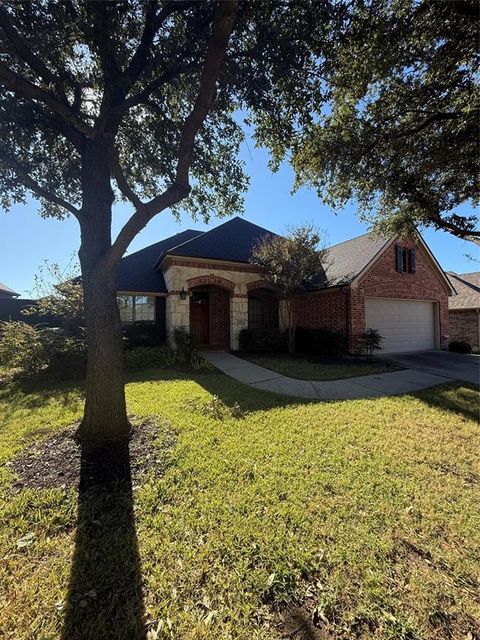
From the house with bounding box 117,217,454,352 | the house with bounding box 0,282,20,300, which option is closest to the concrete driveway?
the house with bounding box 117,217,454,352

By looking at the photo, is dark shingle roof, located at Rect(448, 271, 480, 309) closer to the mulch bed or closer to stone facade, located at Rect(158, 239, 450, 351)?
stone facade, located at Rect(158, 239, 450, 351)

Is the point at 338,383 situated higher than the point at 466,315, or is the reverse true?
the point at 466,315

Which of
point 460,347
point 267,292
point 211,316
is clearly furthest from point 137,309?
point 460,347

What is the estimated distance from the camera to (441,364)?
36.2 feet

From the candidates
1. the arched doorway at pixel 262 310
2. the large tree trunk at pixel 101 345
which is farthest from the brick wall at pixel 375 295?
the large tree trunk at pixel 101 345

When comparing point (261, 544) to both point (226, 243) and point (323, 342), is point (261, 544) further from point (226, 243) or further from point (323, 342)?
point (226, 243)

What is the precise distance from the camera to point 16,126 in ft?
18.3

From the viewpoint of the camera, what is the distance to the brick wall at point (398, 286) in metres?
12.0

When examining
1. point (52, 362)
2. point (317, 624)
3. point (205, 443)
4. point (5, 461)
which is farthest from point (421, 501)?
point (52, 362)

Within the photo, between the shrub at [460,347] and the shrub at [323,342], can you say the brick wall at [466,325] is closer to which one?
the shrub at [460,347]

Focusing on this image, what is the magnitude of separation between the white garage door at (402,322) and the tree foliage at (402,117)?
4379mm

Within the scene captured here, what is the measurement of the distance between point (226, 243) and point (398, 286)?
8.34m

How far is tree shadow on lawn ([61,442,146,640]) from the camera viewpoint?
69.2 inches

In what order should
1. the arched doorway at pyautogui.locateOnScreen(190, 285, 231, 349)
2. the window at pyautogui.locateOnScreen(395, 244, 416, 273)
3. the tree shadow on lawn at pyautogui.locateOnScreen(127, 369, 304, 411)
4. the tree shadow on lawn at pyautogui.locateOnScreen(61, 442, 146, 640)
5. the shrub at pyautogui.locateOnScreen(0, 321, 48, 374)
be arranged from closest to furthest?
1. the tree shadow on lawn at pyautogui.locateOnScreen(61, 442, 146, 640)
2. the tree shadow on lawn at pyautogui.locateOnScreen(127, 369, 304, 411)
3. the shrub at pyautogui.locateOnScreen(0, 321, 48, 374)
4. the window at pyautogui.locateOnScreen(395, 244, 416, 273)
5. the arched doorway at pyautogui.locateOnScreen(190, 285, 231, 349)
